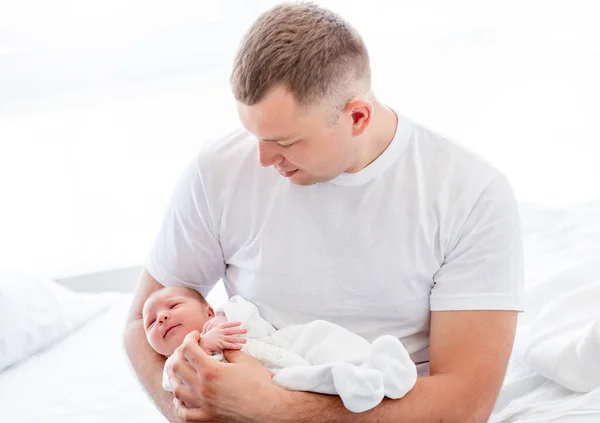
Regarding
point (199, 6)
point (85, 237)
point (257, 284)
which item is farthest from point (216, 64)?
point (257, 284)

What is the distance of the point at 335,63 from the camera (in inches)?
67.6

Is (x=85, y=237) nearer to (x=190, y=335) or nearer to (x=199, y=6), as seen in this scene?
(x=199, y=6)

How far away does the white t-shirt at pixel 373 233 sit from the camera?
5.95 feet

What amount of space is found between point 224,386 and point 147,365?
33cm

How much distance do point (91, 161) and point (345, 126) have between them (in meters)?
1.84

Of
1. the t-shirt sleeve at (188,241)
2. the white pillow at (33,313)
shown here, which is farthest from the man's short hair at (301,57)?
the white pillow at (33,313)

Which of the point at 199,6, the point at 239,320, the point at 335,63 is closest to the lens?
the point at 335,63

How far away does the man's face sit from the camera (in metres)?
1.69

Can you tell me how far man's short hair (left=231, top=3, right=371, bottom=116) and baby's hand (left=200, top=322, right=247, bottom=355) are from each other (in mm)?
435

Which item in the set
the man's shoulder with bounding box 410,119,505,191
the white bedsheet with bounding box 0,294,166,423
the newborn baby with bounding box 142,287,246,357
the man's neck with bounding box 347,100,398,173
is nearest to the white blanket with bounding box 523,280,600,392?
the man's shoulder with bounding box 410,119,505,191

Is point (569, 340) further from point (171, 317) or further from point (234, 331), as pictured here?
point (171, 317)

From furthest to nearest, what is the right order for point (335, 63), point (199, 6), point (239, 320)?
point (199, 6)
point (239, 320)
point (335, 63)

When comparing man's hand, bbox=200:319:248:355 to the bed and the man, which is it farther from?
the bed

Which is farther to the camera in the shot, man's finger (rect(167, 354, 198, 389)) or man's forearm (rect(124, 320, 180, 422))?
man's forearm (rect(124, 320, 180, 422))
